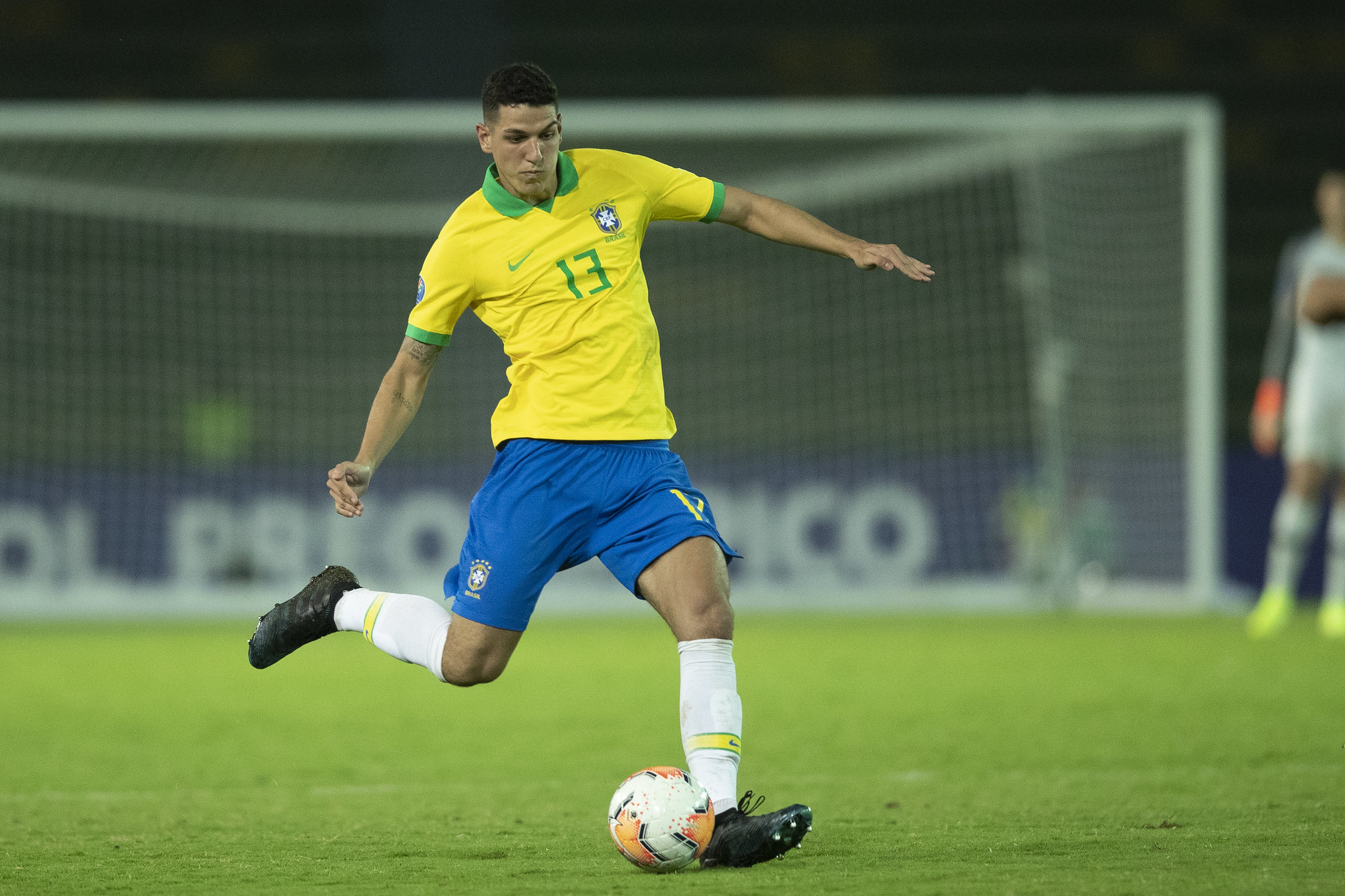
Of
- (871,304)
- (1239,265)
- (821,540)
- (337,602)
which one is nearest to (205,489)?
(821,540)

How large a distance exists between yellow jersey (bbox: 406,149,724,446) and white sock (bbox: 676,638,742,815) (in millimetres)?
578

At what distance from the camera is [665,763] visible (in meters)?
5.40

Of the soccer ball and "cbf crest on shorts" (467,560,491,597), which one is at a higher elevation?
"cbf crest on shorts" (467,560,491,597)

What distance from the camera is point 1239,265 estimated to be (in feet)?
53.1

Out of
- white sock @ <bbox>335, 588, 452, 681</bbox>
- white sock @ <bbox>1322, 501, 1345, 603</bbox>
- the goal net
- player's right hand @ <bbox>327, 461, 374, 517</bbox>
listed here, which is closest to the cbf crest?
white sock @ <bbox>335, 588, 452, 681</bbox>

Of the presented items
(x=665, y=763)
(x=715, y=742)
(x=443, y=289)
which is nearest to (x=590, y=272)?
(x=443, y=289)

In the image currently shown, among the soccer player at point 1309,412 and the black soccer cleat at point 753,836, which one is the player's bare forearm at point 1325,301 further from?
the black soccer cleat at point 753,836

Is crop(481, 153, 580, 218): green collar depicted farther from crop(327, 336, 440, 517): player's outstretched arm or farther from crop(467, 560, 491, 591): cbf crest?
crop(467, 560, 491, 591): cbf crest

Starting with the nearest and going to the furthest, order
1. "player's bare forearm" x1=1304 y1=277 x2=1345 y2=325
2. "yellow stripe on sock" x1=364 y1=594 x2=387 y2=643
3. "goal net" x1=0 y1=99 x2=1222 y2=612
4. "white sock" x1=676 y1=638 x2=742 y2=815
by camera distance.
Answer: "white sock" x1=676 y1=638 x2=742 y2=815 → "yellow stripe on sock" x1=364 y1=594 x2=387 y2=643 → "player's bare forearm" x1=1304 y1=277 x2=1345 y2=325 → "goal net" x1=0 y1=99 x2=1222 y2=612

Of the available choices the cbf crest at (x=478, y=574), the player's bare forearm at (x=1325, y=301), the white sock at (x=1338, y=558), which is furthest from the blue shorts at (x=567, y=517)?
the white sock at (x=1338, y=558)

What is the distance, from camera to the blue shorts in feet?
12.8

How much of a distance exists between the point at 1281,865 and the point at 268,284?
1187 cm

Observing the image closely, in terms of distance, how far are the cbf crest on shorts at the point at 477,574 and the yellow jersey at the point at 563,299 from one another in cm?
33

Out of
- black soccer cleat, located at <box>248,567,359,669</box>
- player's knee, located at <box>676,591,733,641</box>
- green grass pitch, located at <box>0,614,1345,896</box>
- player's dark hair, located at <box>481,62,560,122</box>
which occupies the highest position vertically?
player's dark hair, located at <box>481,62,560,122</box>
